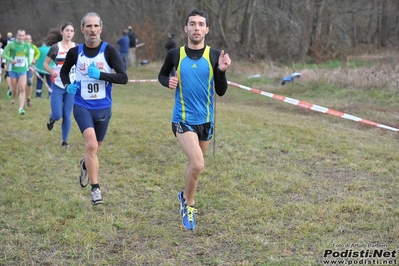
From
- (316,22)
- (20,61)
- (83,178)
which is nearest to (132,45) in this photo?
(316,22)

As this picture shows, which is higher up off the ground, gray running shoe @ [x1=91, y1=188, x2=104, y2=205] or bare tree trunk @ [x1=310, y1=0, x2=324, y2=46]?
bare tree trunk @ [x1=310, y1=0, x2=324, y2=46]

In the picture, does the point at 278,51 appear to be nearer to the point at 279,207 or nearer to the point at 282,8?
the point at 282,8

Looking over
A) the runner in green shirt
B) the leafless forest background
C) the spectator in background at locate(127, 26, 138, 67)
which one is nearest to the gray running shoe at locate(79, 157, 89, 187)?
the runner in green shirt

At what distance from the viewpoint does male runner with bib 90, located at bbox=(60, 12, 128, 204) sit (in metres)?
5.12

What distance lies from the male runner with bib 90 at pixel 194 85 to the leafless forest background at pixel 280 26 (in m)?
22.0

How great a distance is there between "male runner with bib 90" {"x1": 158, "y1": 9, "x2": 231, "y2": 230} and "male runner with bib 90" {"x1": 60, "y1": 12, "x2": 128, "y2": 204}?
2.44 ft

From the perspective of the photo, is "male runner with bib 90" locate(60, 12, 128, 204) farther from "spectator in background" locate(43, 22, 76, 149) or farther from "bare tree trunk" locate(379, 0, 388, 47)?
"bare tree trunk" locate(379, 0, 388, 47)

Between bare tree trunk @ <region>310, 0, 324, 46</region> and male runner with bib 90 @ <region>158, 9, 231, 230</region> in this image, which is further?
bare tree trunk @ <region>310, 0, 324, 46</region>

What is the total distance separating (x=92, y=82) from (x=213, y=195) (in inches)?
75.0

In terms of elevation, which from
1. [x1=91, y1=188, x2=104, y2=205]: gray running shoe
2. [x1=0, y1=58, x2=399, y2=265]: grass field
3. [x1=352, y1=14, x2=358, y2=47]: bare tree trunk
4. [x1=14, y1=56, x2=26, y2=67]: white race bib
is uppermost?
[x1=352, y1=14, x2=358, y2=47]: bare tree trunk

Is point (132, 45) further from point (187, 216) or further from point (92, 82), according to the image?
point (187, 216)

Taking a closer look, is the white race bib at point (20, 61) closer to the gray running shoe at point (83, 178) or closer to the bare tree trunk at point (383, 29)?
the gray running shoe at point (83, 178)

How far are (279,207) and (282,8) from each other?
88.2ft

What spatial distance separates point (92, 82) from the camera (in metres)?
5.18
